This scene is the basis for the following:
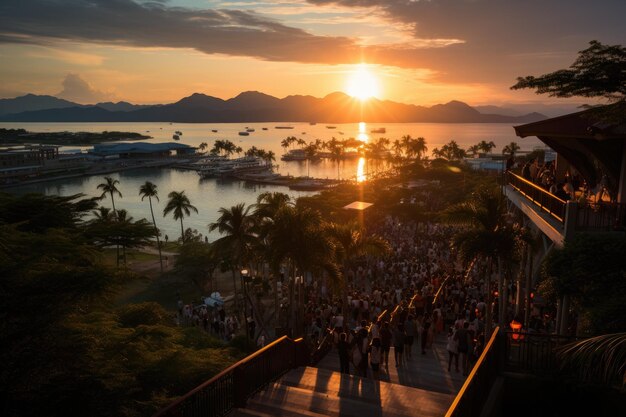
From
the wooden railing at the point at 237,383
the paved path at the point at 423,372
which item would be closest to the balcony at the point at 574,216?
the paved path at the point at 423,372

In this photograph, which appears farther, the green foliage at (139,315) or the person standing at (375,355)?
the green foliage at (139,315)

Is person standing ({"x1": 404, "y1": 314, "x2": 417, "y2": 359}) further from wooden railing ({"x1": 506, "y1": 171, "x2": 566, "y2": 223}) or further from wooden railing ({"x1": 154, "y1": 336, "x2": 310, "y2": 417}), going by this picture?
wooden railing ({"x1": 506, "y1": 171, "x2": 566, "y2": 223})

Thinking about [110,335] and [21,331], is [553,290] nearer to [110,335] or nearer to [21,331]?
[110,335]

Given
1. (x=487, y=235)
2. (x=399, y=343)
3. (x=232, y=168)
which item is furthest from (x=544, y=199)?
(x=232, y=168)

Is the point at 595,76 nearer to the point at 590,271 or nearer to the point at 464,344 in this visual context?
the point at 590,271

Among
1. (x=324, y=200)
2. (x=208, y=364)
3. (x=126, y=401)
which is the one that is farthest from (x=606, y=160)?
(x=324, y=200)

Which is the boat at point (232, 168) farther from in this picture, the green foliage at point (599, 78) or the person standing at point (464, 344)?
the green foliage at point (599, 78)

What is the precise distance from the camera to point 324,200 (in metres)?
46.8

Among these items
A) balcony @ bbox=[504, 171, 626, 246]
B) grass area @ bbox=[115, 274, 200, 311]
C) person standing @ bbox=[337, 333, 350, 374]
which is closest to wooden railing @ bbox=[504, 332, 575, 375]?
balcony @ bbox=[504, 171, 626, 246]

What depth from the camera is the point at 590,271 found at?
8.70 meters

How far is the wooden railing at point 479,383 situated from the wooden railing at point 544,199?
500cm

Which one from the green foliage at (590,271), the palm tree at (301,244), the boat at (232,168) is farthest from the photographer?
the boat at (232,168)

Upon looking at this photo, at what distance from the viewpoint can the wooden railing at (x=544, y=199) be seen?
38.9 feet

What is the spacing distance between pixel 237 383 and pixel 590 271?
677cm
